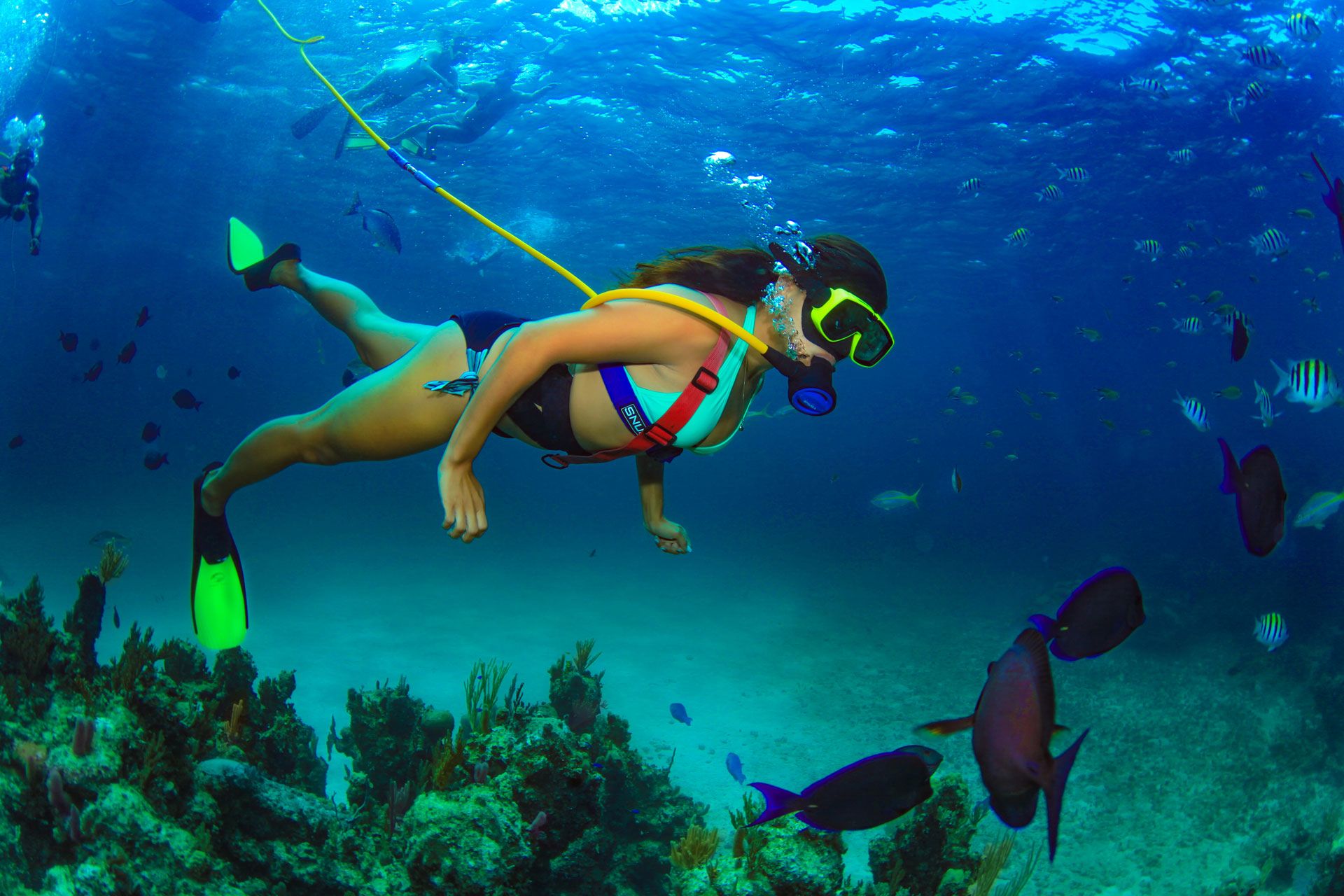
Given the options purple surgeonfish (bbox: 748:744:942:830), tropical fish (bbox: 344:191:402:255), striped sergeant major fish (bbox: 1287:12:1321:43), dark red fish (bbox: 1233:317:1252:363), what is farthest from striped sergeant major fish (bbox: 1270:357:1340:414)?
tropical fish (bbox: 344:191:402:255)

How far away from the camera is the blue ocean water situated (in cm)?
1037

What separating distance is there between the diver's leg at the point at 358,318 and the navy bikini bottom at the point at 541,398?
0.58 metres

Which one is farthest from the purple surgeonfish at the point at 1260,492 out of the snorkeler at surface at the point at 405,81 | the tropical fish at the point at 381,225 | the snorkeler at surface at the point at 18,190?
the snorkeler at surface at the point at 405,81

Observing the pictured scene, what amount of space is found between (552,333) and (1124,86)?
21482 millimetres

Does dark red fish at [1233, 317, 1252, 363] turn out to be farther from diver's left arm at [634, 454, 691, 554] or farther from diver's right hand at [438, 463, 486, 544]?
diver's right hand at [438, 463, 486, 544]

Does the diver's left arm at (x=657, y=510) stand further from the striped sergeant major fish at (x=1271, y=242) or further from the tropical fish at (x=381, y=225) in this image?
the striped sergeant major fish at (x=1271, y=242)

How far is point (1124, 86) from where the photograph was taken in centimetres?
1730

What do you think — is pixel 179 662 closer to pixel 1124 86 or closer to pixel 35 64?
pixel 1124 86

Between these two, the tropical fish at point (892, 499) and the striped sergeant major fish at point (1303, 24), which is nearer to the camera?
the tropical fish at point (892, 499)

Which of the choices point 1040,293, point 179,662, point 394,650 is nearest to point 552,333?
point 179,662

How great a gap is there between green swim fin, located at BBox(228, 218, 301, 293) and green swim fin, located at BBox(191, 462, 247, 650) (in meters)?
1.40

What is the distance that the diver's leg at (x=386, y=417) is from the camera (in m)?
3.26

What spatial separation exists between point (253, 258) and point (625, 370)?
11.3 feet

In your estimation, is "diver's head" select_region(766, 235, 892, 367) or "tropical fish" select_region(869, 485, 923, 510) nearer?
"diver's head" select_region(766, 235, 892, 367)
